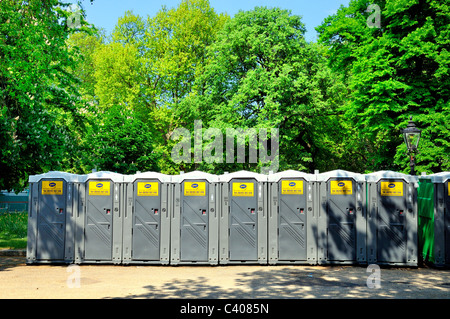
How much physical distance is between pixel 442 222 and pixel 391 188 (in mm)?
1262

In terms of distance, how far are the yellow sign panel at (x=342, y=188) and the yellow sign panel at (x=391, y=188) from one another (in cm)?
72

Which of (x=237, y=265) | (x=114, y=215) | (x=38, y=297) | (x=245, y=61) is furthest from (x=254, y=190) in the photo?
(x=245, y=61)

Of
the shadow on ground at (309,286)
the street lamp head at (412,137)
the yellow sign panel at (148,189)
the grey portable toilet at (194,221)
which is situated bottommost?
the shadow on ground at (309,286)

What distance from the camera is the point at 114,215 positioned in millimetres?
9461

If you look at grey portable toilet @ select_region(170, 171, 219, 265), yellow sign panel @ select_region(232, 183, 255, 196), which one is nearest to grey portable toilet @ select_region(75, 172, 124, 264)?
grey portable toilet @ select_region(170, 171, 219, 265)

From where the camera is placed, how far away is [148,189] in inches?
375

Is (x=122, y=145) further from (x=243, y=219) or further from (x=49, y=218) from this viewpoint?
(x=243, y=219)

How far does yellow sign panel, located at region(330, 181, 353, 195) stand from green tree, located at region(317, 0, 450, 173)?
916 cm

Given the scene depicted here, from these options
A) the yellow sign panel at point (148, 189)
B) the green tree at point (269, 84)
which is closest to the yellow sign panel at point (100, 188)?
the yellow sign panel at point (148, 189)

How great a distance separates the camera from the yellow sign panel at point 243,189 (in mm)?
9500

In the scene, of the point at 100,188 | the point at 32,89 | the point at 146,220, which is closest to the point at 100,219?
the point at 100,188

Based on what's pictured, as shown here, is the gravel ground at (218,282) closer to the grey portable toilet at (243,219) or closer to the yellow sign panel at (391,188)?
the grey portable toilet at (243,219)

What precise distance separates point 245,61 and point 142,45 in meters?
9.30
